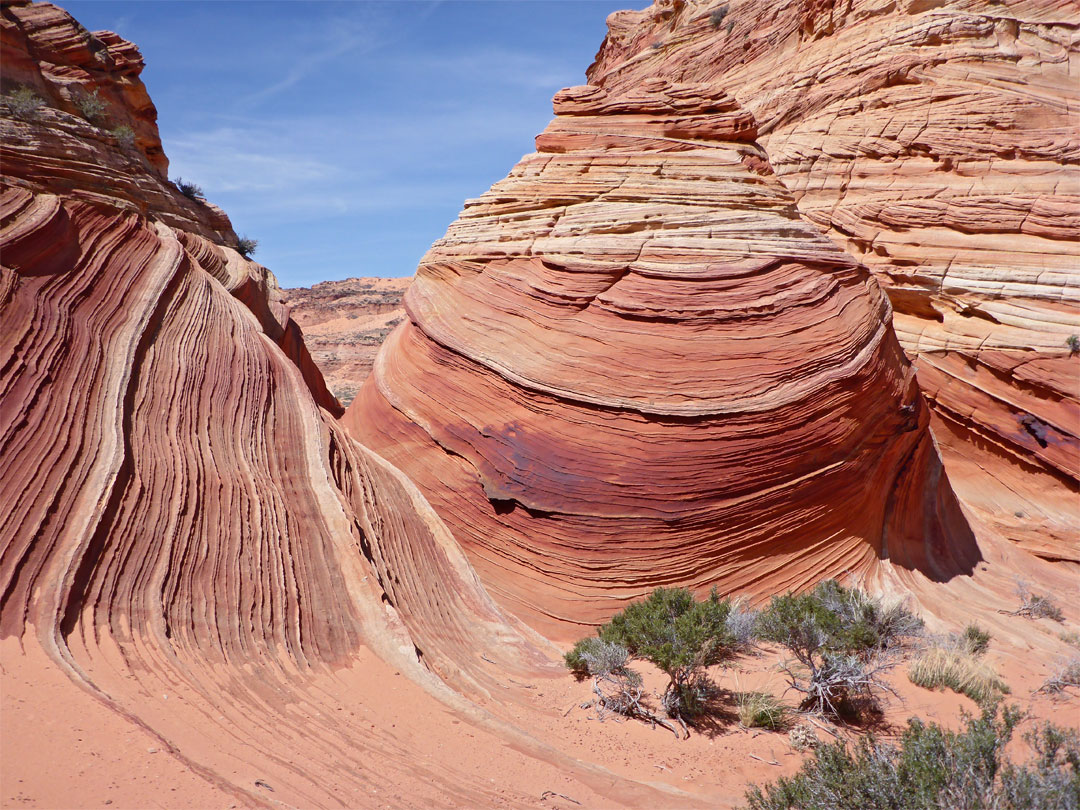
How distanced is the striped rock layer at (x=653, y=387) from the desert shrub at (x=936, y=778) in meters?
2.89

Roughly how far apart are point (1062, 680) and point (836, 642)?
2309mm

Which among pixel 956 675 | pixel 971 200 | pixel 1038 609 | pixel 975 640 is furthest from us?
pixel 971 200

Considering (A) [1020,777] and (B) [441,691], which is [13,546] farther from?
(A) [1020,777]

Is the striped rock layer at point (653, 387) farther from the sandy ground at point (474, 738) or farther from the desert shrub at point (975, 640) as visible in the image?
the sandy ground at point (474, 738)

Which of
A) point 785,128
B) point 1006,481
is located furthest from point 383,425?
point 785,128

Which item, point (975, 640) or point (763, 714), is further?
point (975, 640)

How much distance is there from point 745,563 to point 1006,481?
23.8 ft

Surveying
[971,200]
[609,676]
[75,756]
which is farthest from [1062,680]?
[971,200]

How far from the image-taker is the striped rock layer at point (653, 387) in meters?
6.92

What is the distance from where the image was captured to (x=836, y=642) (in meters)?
6.06

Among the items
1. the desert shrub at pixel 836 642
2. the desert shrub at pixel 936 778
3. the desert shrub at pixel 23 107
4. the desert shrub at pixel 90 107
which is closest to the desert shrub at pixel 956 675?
the desert shrub at pixel 836 642

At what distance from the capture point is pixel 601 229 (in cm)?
812

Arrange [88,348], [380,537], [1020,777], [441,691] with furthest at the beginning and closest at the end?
[380,537], [88,348], [441,691], [1020,777]

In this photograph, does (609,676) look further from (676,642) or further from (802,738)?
(802,738)
